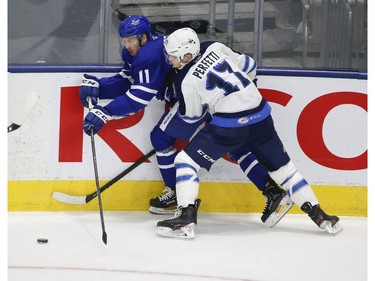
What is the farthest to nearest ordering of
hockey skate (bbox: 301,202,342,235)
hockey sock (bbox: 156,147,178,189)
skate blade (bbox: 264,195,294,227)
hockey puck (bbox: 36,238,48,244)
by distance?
hockey sock (bbox: 156,147,178,189) < skate blade (bbox: 264,195,294,227) < hockey skate (bbox: 301,202,342,235) < hockey puck (bbox: 36,238,48,244)

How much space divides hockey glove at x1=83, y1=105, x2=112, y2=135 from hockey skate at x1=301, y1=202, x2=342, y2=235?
1.09 m

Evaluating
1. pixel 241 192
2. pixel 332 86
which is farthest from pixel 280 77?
pixel 241 192

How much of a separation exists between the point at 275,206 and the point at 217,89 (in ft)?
2.33

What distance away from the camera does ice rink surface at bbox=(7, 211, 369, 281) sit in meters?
3.41

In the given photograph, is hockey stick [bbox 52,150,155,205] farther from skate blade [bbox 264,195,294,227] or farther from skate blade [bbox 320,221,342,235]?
skate blade [bbox 320,221,342,235]

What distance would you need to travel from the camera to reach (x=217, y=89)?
3.88 m

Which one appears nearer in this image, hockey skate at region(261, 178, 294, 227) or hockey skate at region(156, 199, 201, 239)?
hockey skate at region(156, 199, 201, 239)

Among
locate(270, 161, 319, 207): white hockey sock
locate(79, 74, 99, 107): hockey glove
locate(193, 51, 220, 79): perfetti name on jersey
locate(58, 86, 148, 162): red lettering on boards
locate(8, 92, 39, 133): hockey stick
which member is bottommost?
locate(270, 161, 319, 207): white hockey sock

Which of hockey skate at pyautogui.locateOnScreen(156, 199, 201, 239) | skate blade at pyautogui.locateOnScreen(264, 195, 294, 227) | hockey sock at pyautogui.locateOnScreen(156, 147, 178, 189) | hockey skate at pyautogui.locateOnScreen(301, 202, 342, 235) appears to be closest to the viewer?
hockey skate at pyautogui.locateOnScreen(156, 199, 201, 239)

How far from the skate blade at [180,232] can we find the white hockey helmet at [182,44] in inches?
31.8

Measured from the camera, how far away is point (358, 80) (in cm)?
434

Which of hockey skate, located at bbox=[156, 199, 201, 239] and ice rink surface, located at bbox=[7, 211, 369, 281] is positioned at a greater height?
hockey skate, located at bbox=[156, 199, 201, 239]

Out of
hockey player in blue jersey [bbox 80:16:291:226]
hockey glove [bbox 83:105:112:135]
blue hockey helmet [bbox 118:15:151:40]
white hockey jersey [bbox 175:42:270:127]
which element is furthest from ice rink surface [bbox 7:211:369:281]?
blue hockey helmet [bbox 118:15:151:40]
